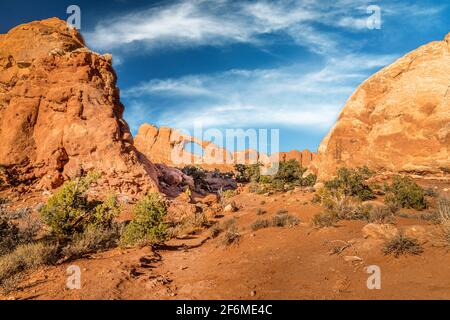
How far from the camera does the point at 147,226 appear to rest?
8672 mm

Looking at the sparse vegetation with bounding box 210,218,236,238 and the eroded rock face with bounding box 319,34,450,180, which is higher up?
the eroded rock face with bounding box 319,34,450,180

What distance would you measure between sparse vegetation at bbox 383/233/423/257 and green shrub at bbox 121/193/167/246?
5554mm

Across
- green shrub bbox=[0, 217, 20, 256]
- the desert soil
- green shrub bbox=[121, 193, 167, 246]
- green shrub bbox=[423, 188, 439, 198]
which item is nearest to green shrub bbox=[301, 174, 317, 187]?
green shrub bbox=[423, 188, 439, 198]

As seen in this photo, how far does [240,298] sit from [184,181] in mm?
18257

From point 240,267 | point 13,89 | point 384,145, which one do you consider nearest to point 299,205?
point 384,145

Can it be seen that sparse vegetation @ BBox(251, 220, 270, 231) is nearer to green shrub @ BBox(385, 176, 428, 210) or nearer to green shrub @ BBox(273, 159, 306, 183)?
green shrub @ BBox(385, 176, 428, 210)

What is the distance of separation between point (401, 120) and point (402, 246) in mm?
12789

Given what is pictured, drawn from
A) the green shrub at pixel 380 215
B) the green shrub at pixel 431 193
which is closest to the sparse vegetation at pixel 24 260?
the green shrub at pixel 380 215

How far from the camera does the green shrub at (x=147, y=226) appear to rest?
26.5 feet

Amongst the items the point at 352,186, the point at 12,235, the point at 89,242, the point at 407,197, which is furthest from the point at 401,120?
the point at 12,235

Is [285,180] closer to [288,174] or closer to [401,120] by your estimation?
[288,174]

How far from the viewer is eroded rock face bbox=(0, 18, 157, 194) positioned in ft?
50.1

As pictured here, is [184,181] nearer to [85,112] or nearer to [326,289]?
[85,112]

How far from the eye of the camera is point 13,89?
16562 millimetres
